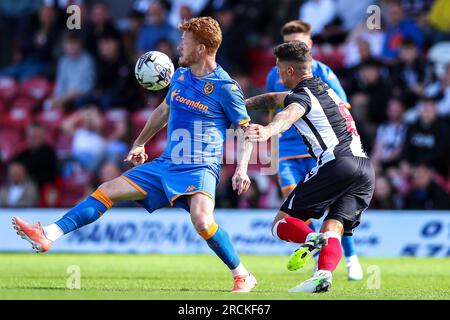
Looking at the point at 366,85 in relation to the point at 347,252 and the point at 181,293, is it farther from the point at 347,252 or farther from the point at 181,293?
the point at 181,293

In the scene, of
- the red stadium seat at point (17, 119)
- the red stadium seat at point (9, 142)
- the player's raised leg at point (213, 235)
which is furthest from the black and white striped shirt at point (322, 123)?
the red stadium seat at point (17, 119)

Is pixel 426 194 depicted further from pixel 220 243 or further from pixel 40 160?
pixel 220 243

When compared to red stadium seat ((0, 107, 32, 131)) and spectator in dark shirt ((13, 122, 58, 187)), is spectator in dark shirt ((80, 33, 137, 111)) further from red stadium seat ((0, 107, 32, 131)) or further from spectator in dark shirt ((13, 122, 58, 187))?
spectator in dark shirt ((13, 122, 58, 187))

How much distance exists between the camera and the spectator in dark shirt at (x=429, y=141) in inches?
636

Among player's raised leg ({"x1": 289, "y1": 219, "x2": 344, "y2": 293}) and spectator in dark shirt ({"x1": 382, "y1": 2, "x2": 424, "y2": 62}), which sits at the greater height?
spectator in dark shirt ({"x1": 382, "y1": 2, "x2": 424, "y2": 62})

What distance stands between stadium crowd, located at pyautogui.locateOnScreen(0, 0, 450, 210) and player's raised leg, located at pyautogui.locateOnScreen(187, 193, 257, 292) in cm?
761

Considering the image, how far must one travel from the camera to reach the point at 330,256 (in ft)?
27.1

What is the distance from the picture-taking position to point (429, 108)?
1627 cm

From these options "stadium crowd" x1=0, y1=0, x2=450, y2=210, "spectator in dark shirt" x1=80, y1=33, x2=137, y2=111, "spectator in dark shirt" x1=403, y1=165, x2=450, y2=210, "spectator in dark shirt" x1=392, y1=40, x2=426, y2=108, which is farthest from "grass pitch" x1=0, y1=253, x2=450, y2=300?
"spectator in dark shirt" x1=80, y1=33, x2=137, y2=111

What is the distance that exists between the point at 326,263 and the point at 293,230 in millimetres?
466

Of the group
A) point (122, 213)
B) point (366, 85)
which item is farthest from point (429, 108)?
point (122, 213)

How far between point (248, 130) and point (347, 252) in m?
3.47

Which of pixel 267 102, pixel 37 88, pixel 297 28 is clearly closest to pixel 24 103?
pixel 37 88

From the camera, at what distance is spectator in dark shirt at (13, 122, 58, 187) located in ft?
57.9
